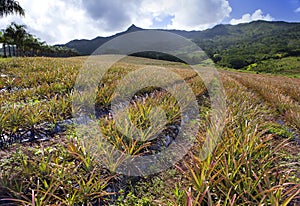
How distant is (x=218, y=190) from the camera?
239 centimetres

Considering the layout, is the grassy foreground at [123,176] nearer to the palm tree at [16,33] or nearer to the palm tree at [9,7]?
the palm tree at [9,7]

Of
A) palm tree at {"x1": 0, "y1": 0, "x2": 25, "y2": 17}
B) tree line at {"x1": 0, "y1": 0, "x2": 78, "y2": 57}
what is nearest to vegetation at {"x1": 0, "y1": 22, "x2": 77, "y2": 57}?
tree line at {"x1": 0, "y1": 0, "x2": 78, "y2": 57}

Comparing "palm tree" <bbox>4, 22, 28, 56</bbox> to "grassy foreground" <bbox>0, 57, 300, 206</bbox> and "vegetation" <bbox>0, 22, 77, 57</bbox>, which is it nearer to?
"vegetation" <bbox>0, 22, 77, 57</bbox>

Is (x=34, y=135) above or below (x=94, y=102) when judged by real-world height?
below

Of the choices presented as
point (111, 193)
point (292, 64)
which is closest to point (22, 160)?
point (111, 193)

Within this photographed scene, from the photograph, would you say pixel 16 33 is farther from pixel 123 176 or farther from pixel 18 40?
pixel 123 176

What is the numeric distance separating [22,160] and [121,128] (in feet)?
4.81

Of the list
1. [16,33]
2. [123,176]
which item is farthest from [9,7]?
[16,33]

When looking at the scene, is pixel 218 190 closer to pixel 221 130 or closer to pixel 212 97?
pixel 221 130

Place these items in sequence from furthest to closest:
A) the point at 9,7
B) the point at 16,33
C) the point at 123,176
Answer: the point at 16,33, the point at 9,7, the point at 123,176

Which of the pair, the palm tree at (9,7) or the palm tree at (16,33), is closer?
the palm tree at (9,7)

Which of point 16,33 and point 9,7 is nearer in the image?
point 9,7

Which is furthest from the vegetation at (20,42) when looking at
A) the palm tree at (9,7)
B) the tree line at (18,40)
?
the palm tree at (9,7)

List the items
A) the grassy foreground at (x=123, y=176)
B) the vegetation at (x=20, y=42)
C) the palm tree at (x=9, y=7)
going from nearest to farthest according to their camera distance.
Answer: the grassy foreground at (x=123, y=176)
the palm tree at (x=9, y=7)
the vegetation at (x=20, y=42)
